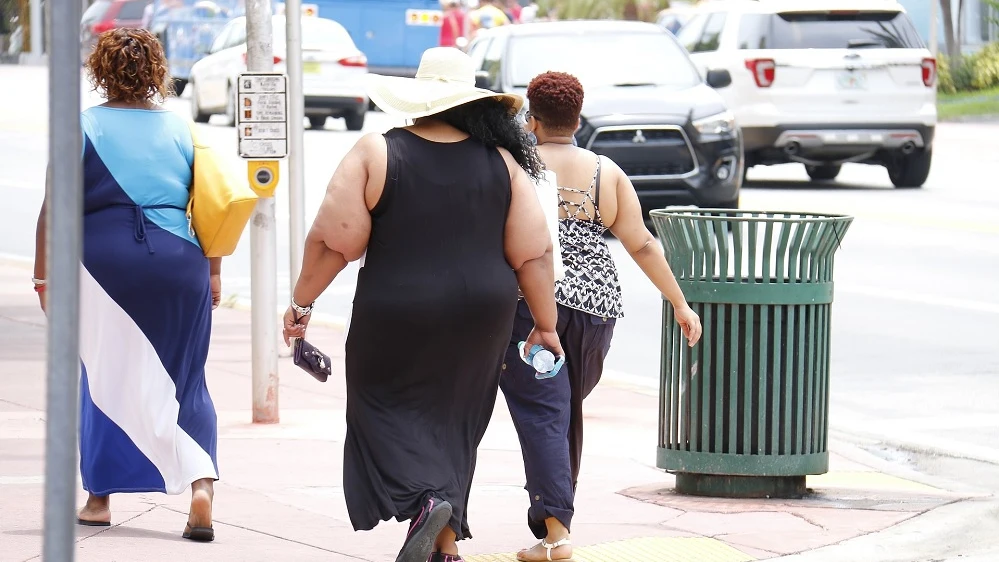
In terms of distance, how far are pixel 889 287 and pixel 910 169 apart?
6.98m

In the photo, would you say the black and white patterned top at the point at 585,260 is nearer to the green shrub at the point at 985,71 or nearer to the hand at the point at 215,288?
the hand at the point at 215,288

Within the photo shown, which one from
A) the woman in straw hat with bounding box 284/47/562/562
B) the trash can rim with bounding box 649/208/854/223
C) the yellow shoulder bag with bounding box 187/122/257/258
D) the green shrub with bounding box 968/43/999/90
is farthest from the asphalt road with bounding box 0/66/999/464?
the green shrub with bounding box 968/43/999/90

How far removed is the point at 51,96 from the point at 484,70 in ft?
42.9

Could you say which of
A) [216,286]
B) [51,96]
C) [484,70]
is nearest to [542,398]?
[216,286]

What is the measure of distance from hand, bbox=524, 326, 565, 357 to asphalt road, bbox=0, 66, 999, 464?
1.49 meters

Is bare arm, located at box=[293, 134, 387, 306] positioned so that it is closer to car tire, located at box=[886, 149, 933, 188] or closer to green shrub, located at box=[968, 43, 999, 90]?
car tire, located at box=[886, 149, 933, 188]

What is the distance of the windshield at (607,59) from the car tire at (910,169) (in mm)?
4541

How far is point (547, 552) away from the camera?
556 cm

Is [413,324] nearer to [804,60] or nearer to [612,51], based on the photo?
[612,51]

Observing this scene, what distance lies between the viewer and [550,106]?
5.80m

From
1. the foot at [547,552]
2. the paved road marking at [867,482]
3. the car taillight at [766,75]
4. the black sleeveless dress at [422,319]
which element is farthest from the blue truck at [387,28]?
the black sleeveless dress at [422,319]

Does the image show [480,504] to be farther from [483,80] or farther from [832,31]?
[832,31]

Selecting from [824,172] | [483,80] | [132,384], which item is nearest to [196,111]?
[824,172]

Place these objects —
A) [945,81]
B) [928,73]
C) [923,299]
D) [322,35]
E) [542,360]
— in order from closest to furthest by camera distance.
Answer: [542,360], [923,299], [928,73], [322,35], [945,81]
